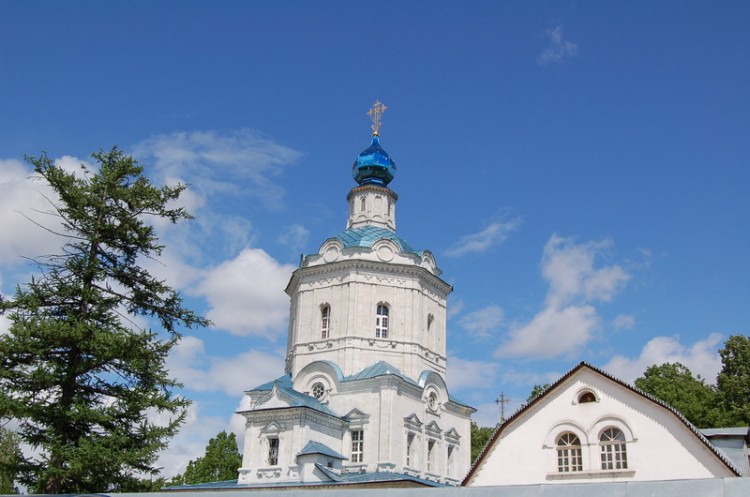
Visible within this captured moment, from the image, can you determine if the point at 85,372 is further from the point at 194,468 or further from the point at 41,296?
the point at 194,468

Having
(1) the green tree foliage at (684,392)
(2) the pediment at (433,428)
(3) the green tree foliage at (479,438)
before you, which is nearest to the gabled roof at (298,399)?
(2) the pediment at (433,428)

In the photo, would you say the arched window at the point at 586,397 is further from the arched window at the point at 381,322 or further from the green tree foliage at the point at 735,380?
the green tree foliage at the point at 735,380

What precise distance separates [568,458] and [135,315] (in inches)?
484

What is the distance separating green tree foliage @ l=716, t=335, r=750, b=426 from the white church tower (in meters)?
14.8

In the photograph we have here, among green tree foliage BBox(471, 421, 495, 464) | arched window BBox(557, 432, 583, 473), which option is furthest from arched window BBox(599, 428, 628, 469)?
green tree foliage BBox(471, 421, 495, 464)

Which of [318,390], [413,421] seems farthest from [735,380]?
[318,390]

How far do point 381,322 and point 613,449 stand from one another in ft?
63.0

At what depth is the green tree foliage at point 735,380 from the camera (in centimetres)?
4086

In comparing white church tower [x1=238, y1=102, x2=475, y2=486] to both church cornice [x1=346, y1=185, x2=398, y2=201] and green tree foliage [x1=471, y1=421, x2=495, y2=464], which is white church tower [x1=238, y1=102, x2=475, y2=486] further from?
green tree foliage [x1=471, y1=421, x2=495, y2=464]

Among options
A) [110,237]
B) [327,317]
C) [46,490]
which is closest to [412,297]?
[327,317]

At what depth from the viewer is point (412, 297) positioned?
38.7 meters

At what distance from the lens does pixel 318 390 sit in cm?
3656

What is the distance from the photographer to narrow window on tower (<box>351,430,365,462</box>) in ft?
113

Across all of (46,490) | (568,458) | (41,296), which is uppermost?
(41,296)
